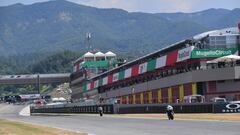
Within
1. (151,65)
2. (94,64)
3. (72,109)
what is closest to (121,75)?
(151,65)

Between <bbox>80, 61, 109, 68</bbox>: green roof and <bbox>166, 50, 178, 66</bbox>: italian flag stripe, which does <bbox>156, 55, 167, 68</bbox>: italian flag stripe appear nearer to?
<bbox>166, 50, 178, 66</bbox>: italian flag stripe

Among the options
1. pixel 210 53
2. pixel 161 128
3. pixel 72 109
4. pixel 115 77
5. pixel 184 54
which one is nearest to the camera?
pixel 161 128

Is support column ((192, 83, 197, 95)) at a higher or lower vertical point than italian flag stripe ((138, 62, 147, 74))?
lower

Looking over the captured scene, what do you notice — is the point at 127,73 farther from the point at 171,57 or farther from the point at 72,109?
the point at 171,57

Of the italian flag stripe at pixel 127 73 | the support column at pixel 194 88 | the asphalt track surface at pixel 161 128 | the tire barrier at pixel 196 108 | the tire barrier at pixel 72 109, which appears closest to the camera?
the asphalt track surface at pixel 161 128

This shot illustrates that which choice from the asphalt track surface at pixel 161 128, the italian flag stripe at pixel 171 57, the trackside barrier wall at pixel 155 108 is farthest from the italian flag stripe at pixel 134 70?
the asphalt track surface at pixel 161 128

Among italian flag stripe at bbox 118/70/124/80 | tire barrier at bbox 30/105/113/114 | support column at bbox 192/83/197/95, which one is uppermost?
italian flag stripe at bbox 118/70/124/80

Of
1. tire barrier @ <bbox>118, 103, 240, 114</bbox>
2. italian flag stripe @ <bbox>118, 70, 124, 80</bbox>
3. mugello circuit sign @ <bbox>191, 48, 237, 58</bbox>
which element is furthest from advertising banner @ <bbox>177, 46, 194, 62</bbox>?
italian flag stripe @ <bbox>118, 70, 124, 80</bbox>

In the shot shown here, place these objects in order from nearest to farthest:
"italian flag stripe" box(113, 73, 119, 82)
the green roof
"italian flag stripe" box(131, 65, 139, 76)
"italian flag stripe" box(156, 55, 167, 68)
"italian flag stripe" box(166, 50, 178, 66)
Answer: "italian flag stripe" box(166, 50, 178, 66) < "italian flag stripe" box(156, 55, 167, 68) < "italian flag stripe" box(131, 65, 139, 76) < "italian flag stripe" box(113, 73, 119, 82) < the green roof

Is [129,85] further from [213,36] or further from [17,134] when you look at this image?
[17,134]

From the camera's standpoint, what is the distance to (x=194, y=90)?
285 ft

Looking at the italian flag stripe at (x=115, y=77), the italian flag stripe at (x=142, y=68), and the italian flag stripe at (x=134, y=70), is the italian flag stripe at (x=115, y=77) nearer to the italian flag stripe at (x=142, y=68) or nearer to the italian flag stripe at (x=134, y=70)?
the italian flag stripe at (x=134, y=70)

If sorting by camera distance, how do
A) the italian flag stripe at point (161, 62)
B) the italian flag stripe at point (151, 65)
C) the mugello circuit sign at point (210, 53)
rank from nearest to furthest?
the mugello circuit sign at point (210, 53) → the italian flag stripe at point (161, 62) → the italian flag stripe at point (151, 65)

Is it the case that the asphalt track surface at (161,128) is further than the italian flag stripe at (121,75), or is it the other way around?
the italian flag stripe at (121,75)
